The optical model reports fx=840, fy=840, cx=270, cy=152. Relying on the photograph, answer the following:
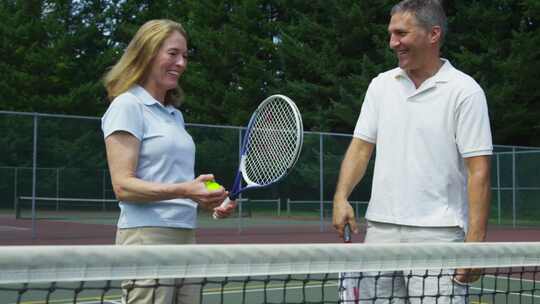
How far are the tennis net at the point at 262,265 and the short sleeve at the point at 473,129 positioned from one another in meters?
0.32

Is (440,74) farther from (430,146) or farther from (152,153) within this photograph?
(152,153)

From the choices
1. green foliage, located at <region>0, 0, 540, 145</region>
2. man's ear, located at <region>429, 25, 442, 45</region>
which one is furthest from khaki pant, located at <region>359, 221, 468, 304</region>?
green foliage, located at <region>0, 0, 540, 145</region>

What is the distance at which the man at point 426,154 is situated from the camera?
286 cm

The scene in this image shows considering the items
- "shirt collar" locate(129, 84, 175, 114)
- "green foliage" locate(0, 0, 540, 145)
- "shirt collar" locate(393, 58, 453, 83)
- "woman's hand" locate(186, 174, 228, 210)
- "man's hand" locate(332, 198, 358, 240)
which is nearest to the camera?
"woman's hand" locate(186, 174, 228, 210)

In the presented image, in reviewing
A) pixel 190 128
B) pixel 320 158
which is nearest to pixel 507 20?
pixel 320 158

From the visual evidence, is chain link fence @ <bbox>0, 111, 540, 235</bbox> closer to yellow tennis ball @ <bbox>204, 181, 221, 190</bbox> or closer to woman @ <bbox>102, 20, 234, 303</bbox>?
woman @ <bbox>102, 20, 234, 303</bbox>

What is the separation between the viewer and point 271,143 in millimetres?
3578

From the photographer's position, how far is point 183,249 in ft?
7.49

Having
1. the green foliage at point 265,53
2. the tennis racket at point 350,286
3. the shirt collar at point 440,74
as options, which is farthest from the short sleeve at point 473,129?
the green foliage at point 265,53

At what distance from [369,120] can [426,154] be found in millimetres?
311

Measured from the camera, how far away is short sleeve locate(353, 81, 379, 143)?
10.2 feet

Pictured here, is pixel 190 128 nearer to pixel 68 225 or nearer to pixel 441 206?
pixel 68 225

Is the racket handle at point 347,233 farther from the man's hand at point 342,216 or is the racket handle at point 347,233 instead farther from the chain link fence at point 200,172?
the chain link fence at point 200,172

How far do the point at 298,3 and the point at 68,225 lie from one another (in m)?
17.4
